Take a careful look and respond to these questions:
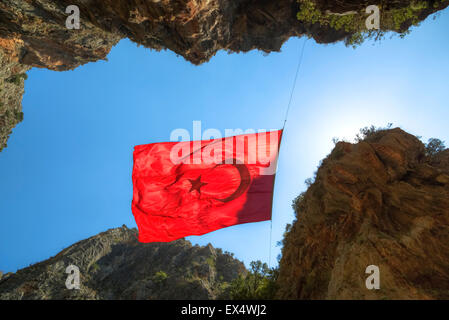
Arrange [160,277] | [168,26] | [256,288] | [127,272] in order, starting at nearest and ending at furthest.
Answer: [256,288] → [168,26] → [160,277] → [127,272]

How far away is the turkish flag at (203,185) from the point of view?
844 cm

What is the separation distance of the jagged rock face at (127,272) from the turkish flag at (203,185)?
12090 millimetres

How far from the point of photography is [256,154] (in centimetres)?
865

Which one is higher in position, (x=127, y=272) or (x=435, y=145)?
(x=435, y=145)

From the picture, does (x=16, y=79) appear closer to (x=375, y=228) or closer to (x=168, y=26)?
(x=168, y=26)

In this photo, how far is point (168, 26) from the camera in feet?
47.7

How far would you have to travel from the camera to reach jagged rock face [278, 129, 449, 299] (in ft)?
17.7

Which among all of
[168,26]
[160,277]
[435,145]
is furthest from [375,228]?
[160,277]

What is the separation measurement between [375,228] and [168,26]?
685 inches

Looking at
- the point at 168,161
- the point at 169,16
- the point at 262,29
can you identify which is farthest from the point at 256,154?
the point at 262,29

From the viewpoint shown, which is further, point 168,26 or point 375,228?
point 168,26

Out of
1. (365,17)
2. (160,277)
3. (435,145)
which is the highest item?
(365,17)
